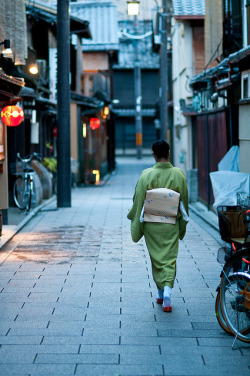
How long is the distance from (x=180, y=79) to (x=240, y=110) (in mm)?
16477

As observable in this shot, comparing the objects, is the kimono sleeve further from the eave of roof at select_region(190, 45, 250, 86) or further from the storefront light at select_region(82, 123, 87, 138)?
the storefront light at select_region(82, 123, 87, 138)

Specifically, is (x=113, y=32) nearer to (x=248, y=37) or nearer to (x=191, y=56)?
(x=191, y=56)

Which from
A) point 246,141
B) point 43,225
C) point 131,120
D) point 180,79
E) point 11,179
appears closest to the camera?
point 246,141

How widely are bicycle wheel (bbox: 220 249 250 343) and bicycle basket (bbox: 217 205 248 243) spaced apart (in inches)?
19.2

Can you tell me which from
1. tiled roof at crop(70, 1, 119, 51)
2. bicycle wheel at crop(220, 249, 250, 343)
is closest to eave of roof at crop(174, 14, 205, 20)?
tiled roof at crop(70, 1, 119, 51)

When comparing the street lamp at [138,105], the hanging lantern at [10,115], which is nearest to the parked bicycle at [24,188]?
the hanging lantern at [10,115]

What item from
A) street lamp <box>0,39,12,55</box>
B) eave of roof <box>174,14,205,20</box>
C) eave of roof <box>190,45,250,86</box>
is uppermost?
eave of roof <box>174,14,205,20</box>

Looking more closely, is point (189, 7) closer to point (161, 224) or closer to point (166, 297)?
point (161, 224)

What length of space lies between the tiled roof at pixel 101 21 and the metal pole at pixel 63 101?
67.2 feet

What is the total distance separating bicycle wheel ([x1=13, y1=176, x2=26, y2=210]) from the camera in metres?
19.4

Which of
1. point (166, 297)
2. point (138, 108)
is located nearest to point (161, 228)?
point (166, 297)

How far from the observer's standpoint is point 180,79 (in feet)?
100

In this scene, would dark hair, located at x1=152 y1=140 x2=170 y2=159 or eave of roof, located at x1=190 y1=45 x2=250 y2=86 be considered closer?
dark hair, located at x1=152 y1=140 x2=170 y2=159

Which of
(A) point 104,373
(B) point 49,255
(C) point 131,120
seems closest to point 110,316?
(A) point 104,373
